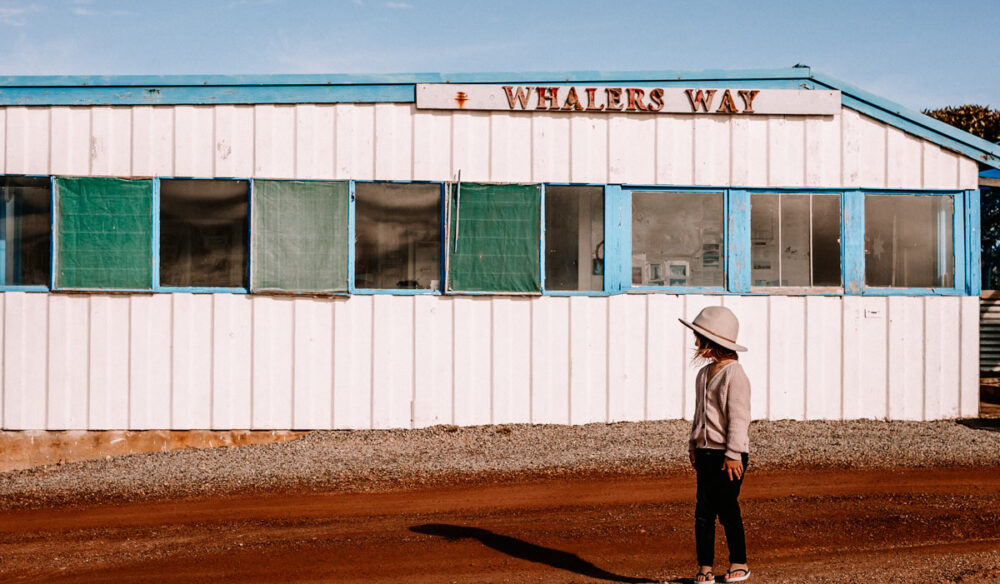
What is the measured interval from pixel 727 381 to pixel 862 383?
621 centimetres

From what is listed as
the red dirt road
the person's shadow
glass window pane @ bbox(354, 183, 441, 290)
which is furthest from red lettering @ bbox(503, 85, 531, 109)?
the person's shadow

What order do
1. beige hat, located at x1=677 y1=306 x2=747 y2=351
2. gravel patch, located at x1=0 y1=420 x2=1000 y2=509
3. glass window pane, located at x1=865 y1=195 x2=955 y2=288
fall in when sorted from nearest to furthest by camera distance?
1. beige hat, located at x1=677 y1=306 x2=747 y2=351
2. gravel patch, located at x1=0 y1=420 x2=1000 y2=509
3. glass window pane, located at x1=865 y1=195 x2=955 y2=288

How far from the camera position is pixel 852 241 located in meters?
10.9

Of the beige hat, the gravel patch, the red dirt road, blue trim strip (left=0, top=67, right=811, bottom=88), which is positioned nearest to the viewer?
the beige hat

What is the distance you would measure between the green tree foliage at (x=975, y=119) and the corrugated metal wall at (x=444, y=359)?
11.7m

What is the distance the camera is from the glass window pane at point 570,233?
1071 centimetres

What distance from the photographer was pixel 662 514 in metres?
7.51

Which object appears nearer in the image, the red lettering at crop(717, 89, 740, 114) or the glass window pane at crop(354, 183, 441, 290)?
the glass window pane at crop(354, 183, 441, 290)

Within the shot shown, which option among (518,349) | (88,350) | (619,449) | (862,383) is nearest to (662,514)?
(619,449)

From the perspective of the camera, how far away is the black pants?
526 cm

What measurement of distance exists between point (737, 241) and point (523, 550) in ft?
17.9

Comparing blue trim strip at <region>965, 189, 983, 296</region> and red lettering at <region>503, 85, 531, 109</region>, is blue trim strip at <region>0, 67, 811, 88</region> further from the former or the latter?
blue trim strip at <region>965, 189, 983, 296</region>

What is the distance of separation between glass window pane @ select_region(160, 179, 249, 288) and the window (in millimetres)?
5575

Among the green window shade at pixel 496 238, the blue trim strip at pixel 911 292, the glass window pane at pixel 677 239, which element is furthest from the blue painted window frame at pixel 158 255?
the blue trim strip at pixel 911 292
